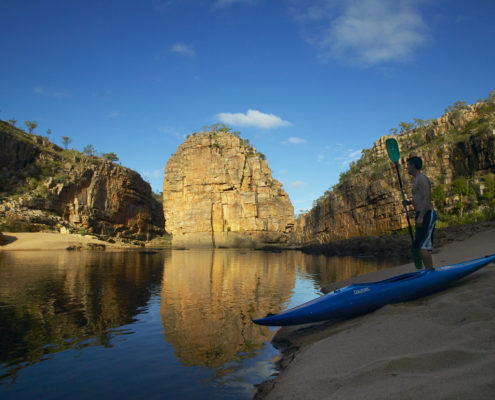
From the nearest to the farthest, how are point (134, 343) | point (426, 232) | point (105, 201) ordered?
point (134, 343) < point (426, 232) < point (105, 201)

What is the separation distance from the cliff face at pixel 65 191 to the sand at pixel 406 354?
4886 cm

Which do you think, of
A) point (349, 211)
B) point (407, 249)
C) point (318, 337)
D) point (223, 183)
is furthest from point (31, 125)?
point (318, 337)

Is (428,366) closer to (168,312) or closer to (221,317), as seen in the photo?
(221,317)

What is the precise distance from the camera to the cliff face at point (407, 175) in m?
28.6

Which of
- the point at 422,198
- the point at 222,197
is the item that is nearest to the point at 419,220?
the point at 422,198

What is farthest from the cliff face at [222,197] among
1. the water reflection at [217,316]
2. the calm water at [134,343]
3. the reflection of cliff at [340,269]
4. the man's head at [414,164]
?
the man's head at [414,164]

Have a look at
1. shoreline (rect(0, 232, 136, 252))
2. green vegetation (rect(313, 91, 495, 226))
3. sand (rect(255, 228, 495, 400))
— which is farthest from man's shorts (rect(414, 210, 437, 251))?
shoreline (rect(0, 232, 136, 252))

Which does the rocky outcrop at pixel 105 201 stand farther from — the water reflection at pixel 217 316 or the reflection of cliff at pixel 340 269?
the water reflection at pixel 217 316

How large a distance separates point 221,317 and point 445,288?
14.6ft

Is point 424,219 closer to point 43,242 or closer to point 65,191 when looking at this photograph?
point 43,242

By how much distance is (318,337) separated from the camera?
191 inches

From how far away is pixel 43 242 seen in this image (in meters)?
38.5

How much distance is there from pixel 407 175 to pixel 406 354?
34.9m

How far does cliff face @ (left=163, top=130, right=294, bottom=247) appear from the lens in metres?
70.1
